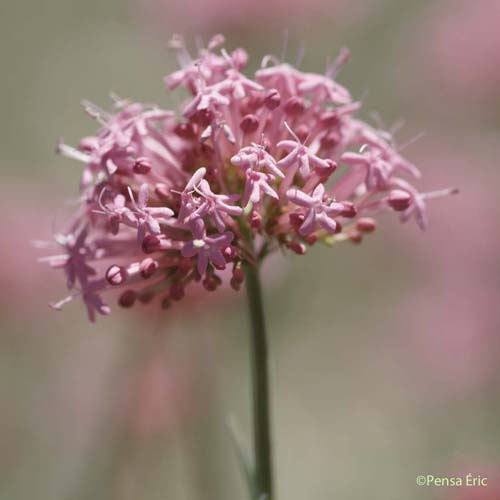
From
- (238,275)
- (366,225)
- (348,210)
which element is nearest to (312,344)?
(366,225)

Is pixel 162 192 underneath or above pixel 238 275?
above

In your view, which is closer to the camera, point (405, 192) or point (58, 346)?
point (405, 192)

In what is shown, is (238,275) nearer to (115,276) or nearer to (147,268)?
(147,268)

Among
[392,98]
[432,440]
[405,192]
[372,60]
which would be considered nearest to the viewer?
[405,192]

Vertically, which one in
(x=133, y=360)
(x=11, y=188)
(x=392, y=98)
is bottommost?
(x=133, y=360)

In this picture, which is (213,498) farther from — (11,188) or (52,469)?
(11,188)

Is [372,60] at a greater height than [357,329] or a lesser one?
greater

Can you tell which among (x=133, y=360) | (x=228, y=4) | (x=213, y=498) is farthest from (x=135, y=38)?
(x=213, y=498)

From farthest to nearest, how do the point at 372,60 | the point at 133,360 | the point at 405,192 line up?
the point at 372,60 < the point at 133,360 < the point at 405,192
